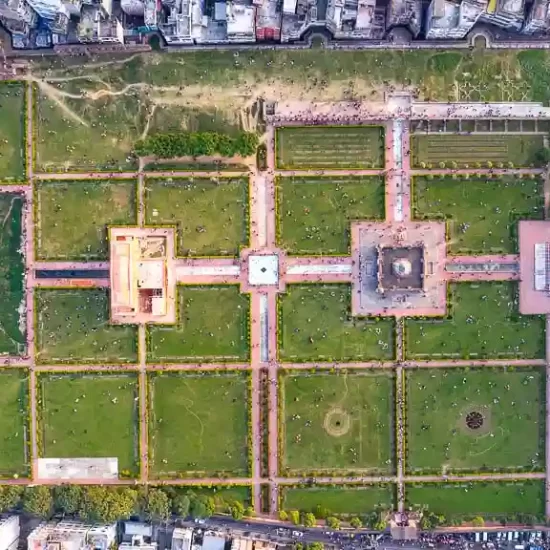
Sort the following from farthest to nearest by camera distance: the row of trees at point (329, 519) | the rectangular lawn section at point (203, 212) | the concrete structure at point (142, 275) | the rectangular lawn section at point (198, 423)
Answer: the rectangular lawn section at point (198, 423) < the rectangular lawn section at point (203, 212) < the row of trees at point (329, 519) < the concrete structure at point (142, 275)

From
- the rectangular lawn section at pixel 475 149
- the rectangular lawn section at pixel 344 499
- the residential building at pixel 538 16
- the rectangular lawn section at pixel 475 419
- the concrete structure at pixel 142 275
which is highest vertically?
the residential building at pixel 538 16

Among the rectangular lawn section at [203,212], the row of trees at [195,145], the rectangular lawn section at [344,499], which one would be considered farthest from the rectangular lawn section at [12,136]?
the rectangular lawn section at [344,499]

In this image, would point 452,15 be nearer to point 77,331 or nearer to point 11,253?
point 77,331

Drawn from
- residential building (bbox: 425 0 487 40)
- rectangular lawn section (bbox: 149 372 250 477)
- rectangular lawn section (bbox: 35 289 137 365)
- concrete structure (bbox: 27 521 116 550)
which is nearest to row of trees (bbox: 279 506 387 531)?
rectangular lawn section (bbox: 149 372 250 477)

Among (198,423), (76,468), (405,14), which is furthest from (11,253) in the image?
(405,14)

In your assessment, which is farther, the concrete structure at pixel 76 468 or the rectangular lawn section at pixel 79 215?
the concrete structure at pixel 76 468

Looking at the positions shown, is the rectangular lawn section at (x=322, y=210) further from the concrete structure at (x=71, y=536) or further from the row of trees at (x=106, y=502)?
the concrete structure at (x=71, y=536)

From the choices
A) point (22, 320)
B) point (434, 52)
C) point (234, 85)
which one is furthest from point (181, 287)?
point (434, 52)
